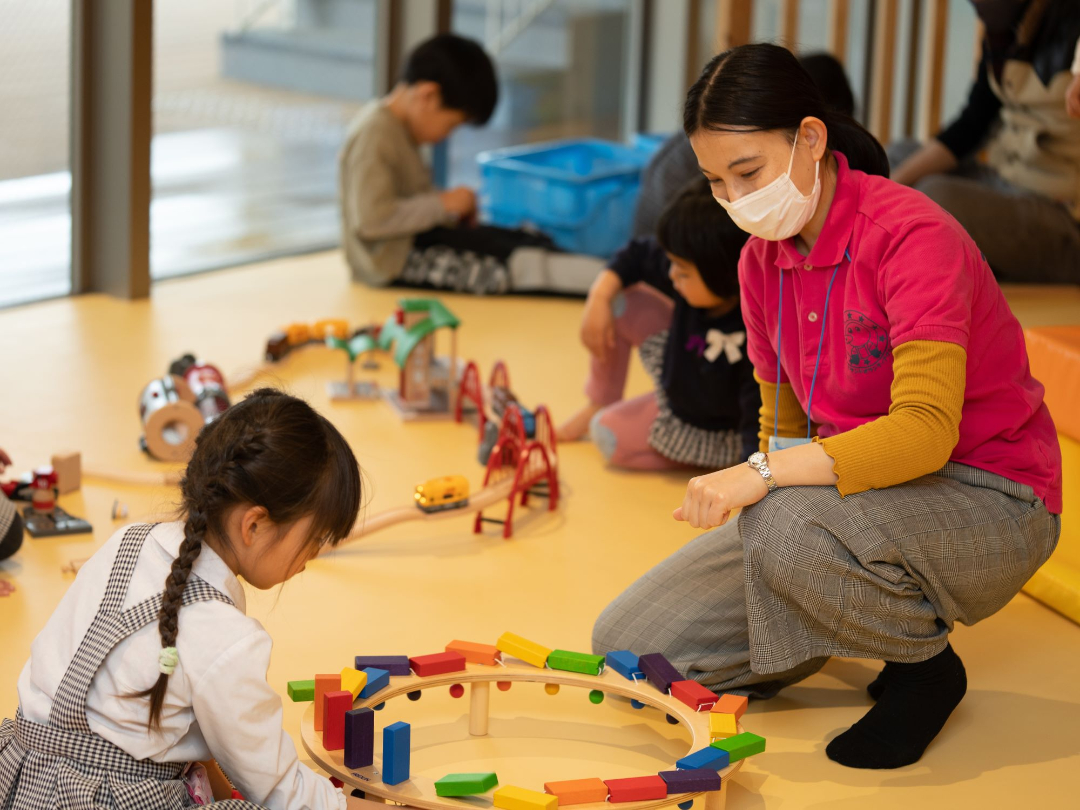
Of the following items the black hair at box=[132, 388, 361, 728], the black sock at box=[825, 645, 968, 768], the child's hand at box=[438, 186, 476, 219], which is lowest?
the black sock at box=[825, 645, 968, 768]

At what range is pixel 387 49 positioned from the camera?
5.03m

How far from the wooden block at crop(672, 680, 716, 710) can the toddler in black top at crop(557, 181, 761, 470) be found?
695mm

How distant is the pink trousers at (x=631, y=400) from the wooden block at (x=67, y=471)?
106cm

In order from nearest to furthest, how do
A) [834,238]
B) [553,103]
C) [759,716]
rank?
1. [834,238]
2. [759,716]
3. [553,103]

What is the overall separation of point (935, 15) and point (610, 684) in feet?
19.4

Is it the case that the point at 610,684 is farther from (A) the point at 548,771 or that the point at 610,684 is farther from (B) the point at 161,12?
(B) the point at 161,12

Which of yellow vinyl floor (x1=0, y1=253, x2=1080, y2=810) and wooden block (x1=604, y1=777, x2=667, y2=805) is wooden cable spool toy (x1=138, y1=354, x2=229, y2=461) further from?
wooden block (x1=604, y1=777, x2=667, y2=805)

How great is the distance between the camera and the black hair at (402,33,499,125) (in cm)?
395

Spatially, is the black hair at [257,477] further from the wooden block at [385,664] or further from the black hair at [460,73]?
the black hair at [460,73]

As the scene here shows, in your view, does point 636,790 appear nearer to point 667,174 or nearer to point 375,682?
point 375,682

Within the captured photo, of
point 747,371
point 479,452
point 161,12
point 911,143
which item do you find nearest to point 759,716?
point 747,371

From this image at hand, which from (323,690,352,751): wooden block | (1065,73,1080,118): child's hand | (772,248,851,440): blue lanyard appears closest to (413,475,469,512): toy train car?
(772,248,851,440): blue lanyard

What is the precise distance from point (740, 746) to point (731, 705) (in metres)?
0.11

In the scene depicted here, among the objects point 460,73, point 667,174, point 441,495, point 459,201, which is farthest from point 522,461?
point 459,201
